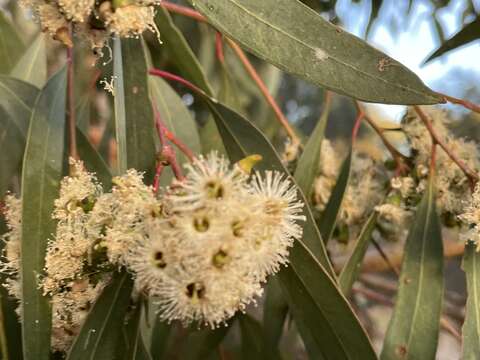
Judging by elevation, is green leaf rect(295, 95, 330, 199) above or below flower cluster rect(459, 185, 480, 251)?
above

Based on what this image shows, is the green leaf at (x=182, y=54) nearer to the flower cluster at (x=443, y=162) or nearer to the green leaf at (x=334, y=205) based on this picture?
the green leaf at (x=334, y=205)

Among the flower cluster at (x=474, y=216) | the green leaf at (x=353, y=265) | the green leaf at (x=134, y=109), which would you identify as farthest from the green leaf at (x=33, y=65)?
the flower cluster at (x=474, y=216)

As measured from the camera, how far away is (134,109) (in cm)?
98

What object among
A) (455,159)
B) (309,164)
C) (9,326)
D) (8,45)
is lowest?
(9,326)

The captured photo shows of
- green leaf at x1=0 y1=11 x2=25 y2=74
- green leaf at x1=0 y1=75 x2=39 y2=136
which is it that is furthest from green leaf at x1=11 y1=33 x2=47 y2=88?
green leaf at x1=0 y1=75 x2=39 y2=136

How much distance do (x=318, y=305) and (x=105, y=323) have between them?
0.30m

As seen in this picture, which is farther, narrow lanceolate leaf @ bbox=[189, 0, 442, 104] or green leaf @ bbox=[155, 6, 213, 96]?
green leaf @ bbox=[155, 6, 213, 96]

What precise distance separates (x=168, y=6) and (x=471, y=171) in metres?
0.61

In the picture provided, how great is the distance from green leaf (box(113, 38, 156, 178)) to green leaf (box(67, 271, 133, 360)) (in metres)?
0.17

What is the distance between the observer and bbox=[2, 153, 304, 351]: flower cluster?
0.73 meters

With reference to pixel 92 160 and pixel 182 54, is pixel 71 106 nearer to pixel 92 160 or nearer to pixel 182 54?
pixel 92 160

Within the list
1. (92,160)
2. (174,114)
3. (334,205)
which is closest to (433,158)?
(334,205)

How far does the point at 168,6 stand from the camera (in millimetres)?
1207

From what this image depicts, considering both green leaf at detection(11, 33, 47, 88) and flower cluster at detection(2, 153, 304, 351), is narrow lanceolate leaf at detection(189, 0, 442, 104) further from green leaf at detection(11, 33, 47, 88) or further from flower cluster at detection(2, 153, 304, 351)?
green leaf at detection(11, 33, 47, 88)
